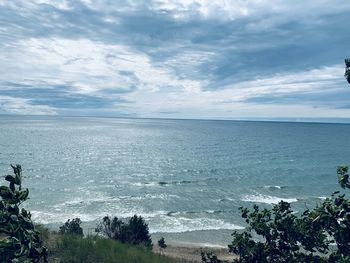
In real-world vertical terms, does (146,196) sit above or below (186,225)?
above

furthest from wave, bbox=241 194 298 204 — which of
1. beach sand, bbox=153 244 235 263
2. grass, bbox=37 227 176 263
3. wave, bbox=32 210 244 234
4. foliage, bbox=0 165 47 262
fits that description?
foliage, bbox=0 165 47 262

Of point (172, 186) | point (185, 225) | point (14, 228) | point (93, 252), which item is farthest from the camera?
point (172, 186)

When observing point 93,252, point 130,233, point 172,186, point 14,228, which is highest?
point 14,228

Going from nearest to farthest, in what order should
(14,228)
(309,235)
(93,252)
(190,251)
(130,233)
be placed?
(14,228)
(309,235)
(93,252)
(130,233)
(190,251)

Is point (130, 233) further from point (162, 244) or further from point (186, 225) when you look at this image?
point (186, 225)

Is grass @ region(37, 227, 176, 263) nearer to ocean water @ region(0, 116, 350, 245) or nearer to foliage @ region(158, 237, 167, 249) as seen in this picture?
foliage @ region(158, 237, 167, 249)

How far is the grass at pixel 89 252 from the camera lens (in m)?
11.7

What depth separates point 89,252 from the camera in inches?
476

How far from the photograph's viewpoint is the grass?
38.5 ft

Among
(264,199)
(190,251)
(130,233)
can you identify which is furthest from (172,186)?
(130,233)

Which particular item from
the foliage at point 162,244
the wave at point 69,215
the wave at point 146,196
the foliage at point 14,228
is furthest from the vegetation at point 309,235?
the wave at point 146,196

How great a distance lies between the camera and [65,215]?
36.6 meters

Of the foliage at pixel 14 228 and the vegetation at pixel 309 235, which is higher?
the foliage at pixel 14 228

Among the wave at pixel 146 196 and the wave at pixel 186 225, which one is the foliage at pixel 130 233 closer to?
the wave at pixel 186 225
